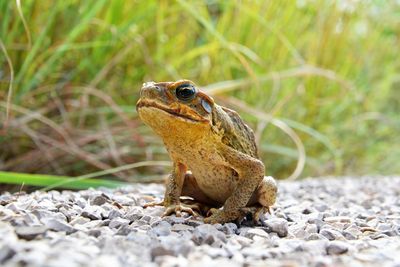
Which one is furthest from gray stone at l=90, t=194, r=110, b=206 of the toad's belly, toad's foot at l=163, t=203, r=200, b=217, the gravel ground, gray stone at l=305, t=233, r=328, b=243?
gray stone at l=305, t=233, r=328, b=243

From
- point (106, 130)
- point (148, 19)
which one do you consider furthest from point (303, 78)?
point (106, 130)

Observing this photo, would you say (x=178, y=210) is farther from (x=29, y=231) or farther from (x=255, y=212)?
(x=29, y=231)

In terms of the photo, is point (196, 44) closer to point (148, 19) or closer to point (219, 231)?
point (148, 19)

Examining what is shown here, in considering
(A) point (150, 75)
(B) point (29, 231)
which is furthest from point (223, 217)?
(A) point (150, 75)

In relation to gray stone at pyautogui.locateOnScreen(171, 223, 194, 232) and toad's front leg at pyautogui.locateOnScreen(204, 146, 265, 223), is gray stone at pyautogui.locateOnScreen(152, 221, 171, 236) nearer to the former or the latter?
gray stone at pyautogui.locateOnScreen(171, 223, 194, 232)

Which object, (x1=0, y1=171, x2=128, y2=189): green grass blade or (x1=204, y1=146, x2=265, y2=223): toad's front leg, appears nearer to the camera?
(x1=204, y1=146, x2=265, y2=223): toad's front leg

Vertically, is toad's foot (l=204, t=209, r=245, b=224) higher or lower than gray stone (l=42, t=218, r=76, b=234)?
higher
